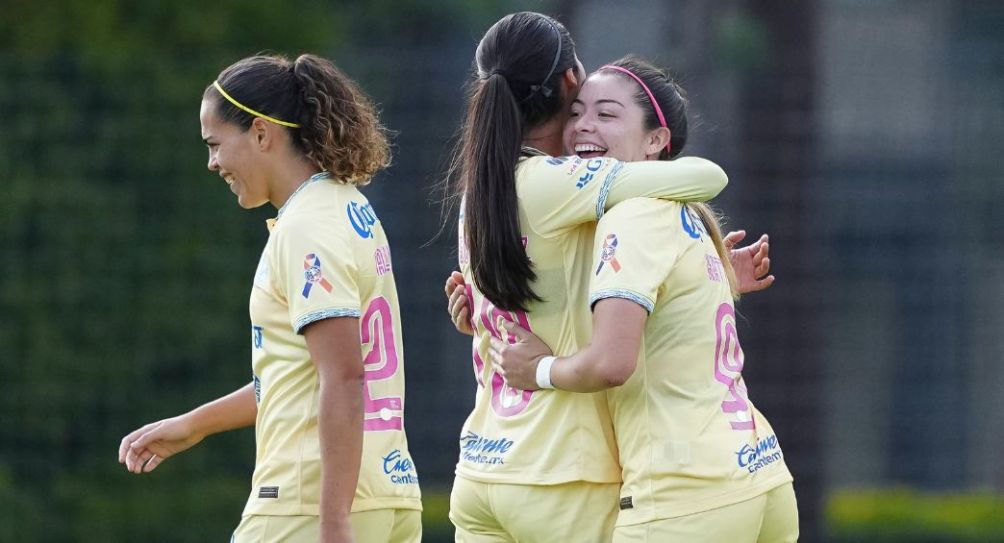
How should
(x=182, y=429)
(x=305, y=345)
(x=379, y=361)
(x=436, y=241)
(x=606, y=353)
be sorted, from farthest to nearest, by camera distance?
(x=436, y=241)
(x=182, y=429)
(x=379, y=361)
(x=305, y=345)
(x=606, y=353)

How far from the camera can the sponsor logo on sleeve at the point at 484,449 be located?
112 inches

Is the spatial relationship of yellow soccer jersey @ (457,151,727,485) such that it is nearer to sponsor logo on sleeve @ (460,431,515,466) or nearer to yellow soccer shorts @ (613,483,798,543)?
sponsor logo on sleeve @ (460,431,515,466)

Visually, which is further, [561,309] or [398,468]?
[398,468]

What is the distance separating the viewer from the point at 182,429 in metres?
3.29

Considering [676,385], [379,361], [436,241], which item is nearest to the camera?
[676,385]

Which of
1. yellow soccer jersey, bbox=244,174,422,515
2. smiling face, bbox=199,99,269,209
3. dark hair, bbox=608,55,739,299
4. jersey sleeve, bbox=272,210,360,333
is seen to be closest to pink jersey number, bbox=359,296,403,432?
yellow soccer jersey, bbox=244,174,422,515

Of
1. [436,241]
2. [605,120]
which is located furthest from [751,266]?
[436,241]

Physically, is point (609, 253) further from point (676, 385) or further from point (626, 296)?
point (676, 385)

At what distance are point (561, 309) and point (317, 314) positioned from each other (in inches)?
18.1

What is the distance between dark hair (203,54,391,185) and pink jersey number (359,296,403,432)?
11.3 inches

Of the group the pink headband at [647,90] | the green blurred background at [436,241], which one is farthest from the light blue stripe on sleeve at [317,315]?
the green blurred background at [436,241]

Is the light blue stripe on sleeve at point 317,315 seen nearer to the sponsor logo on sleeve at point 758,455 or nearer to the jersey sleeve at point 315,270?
the jersey sleeve at point 315,270

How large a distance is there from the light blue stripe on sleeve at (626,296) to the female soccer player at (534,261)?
6.3 inches

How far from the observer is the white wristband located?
2.78 meters
